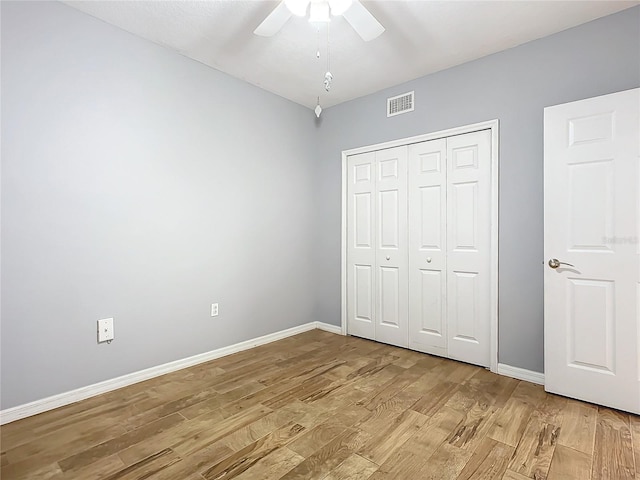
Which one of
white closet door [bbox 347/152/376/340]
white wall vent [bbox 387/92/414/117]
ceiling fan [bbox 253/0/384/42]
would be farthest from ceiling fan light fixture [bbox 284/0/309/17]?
white closet door [bbox 347/152/376/340]

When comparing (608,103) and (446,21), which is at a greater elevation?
(446,21)

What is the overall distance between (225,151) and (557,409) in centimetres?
329

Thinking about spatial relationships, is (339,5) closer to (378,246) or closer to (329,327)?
(378,246)

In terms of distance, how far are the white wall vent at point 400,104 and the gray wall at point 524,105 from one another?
0.06m

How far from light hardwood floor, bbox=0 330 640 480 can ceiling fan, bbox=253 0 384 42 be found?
7.94 feet

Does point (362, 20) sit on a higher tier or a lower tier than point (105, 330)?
higher

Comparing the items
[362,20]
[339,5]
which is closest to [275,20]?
[339,5]

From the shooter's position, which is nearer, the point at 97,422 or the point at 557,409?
the point at 97,422

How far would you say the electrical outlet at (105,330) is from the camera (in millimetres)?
2410

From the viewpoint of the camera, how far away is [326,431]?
1.97m

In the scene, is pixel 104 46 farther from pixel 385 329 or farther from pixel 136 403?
pixel 385 329

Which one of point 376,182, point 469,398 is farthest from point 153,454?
point 376,182

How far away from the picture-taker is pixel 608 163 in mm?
2219

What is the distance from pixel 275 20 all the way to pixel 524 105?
201 centimetres
